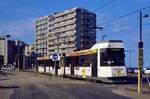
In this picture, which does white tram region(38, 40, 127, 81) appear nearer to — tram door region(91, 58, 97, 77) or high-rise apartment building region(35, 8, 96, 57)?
tram door region(91, 58, 97, 77)

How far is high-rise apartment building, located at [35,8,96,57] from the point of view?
136 meters

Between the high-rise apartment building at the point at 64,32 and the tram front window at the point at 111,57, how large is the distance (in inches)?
3016

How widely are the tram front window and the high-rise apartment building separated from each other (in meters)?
76.6

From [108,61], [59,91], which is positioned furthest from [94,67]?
[59,91]

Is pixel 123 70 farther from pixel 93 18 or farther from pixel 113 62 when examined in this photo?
pixel 93 18

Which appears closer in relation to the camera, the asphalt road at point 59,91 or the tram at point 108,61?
the asphalt road at point 59,91

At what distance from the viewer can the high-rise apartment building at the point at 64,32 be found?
135875mm

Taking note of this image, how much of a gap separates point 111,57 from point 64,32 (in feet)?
386

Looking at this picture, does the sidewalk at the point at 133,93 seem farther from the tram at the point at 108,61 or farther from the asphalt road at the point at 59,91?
the tram at the point at 108,61

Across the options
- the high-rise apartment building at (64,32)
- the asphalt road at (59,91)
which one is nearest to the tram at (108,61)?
the asphalt road at (59,91)

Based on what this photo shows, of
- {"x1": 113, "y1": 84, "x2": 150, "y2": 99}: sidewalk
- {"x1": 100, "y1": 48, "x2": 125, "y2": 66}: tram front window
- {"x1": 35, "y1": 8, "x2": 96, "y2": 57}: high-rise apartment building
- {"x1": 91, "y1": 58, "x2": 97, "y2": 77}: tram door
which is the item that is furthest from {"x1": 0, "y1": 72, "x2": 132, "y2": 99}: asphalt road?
{"x1": 35, "y1": 8, "x2": 96, "y2": 57}: high-rise apartment building

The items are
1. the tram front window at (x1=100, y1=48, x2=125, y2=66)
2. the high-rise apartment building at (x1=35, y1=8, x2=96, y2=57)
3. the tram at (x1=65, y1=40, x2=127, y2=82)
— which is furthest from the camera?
the high-rise apartment building at (x1=35, y1=8, x2=96, y2=57)

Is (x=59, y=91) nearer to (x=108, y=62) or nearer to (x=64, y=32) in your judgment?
(x=108, y=62)

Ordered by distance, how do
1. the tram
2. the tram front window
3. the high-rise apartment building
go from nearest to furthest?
the tram → the tram front window → the high-rise apartment building
